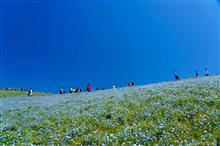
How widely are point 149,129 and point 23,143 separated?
5.53 meters

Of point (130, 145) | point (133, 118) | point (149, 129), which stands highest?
point (133, 118)

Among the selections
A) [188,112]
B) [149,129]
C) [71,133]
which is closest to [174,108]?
[188,112]

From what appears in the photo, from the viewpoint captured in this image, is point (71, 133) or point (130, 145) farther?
point (71, 133)

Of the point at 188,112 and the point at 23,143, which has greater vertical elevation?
the point at 188,112

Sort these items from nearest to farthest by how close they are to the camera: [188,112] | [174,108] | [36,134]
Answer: [36,134] < [188,112] < [174,108]

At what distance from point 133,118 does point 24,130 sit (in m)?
5.76

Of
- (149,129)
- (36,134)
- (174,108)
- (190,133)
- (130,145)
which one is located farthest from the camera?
(174,108)

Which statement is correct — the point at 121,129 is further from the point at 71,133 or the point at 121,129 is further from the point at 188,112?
the point at 188,112

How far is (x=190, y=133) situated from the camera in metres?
11.9

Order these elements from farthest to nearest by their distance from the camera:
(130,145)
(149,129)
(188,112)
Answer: (188,112) < (149,129) < (130,145)

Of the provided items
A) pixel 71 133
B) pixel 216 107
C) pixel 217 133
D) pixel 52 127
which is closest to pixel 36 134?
pixel 52 127

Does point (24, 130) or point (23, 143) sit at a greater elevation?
point (24, 130)

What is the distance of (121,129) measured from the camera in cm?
1321

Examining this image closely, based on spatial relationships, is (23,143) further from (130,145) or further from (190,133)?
(190,133)
